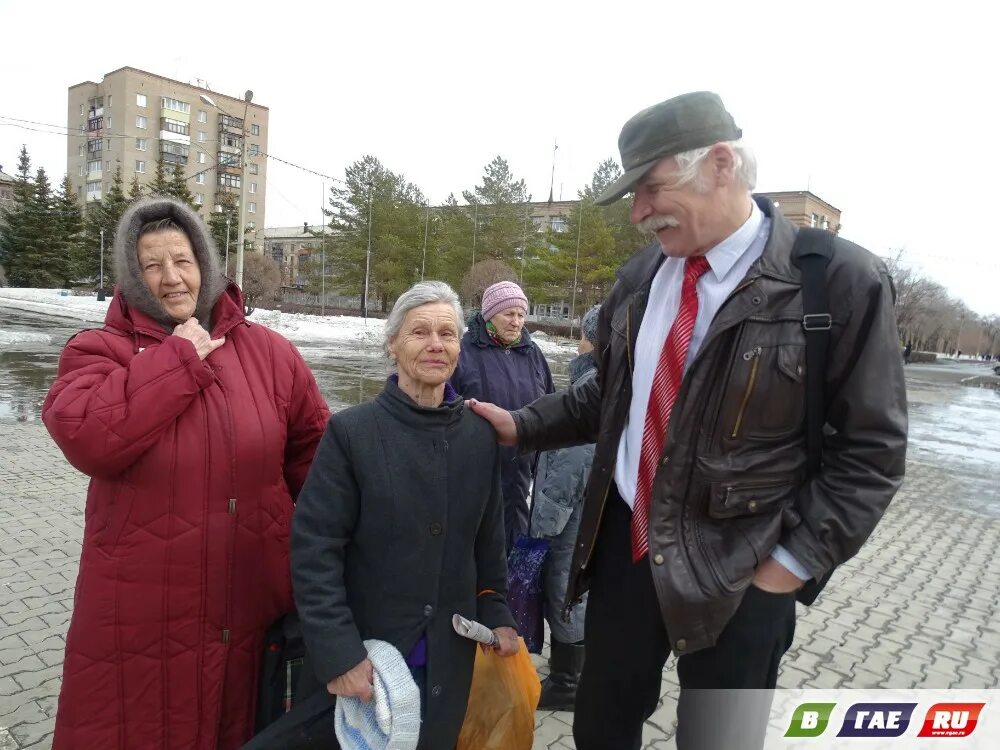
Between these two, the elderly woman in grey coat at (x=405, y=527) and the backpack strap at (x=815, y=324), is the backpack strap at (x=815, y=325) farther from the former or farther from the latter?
the elderly woman in grey coat at (x=405, y=527)

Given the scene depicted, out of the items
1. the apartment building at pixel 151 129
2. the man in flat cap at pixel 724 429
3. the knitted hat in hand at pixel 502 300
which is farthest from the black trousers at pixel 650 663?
the apartment building at pixel 151 129

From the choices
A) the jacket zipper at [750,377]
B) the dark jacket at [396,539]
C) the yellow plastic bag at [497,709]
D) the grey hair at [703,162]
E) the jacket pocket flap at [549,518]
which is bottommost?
the yellow plastic bag at [497,709]

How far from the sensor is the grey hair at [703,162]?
66.6 inches

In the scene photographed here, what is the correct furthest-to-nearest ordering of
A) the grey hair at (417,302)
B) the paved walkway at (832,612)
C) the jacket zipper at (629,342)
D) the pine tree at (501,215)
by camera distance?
the pine tree at (501,215) → the paved walkway at (832,612) → the grey hair at (417,302) → the jacket zipper at (629,342)

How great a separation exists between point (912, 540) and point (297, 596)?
6839 millimetres

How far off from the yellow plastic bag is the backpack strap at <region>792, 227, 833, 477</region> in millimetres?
1205

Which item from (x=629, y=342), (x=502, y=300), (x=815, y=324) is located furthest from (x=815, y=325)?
(x=502, y=300)

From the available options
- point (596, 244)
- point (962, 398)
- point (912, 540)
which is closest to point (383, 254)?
point (596, 244)

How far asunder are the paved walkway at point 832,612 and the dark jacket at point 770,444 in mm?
1770

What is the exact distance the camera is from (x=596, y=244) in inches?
1535

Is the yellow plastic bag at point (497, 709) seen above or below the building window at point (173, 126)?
below

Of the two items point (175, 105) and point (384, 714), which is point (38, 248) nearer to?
point (175, 105)

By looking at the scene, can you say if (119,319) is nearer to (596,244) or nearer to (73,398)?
(73,398)

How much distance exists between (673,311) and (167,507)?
1621 millimetres
